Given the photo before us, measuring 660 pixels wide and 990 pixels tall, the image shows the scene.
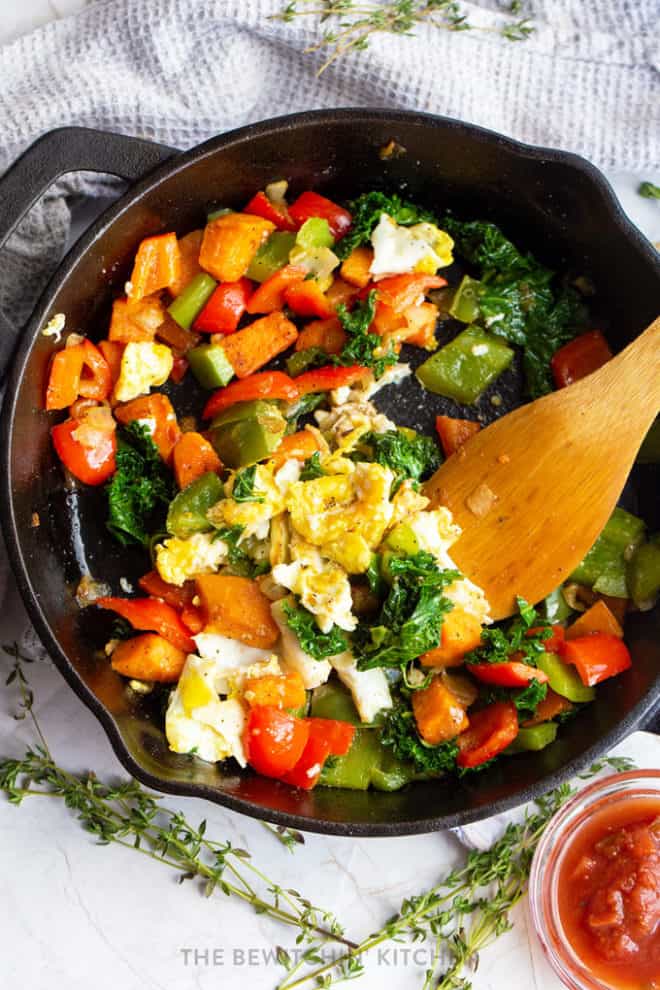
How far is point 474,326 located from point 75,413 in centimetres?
168

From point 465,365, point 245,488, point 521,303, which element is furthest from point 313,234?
point 245,488

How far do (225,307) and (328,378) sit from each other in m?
0.51

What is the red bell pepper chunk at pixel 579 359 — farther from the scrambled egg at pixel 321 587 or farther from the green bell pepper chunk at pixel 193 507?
the green bell pepper chunk at pixel 193 507

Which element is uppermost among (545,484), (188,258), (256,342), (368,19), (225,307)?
(368,19)

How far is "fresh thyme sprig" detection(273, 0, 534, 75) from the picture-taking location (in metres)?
3.91

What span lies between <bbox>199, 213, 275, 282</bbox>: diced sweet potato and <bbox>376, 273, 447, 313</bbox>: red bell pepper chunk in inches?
21.2

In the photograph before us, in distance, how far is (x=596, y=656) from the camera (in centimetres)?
394

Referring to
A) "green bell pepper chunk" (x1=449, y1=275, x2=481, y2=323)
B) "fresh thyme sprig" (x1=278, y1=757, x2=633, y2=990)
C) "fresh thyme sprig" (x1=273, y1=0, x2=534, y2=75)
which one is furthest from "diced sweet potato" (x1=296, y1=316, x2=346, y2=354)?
"fresh thyme sprig" (x1=278, y1=757, x2=633, y2=990)

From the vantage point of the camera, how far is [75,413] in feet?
13.1

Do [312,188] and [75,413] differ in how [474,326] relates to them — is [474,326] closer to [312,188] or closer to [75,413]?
[312,188]

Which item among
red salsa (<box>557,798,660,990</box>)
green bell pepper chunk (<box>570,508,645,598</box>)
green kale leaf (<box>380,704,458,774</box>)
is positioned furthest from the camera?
green bell pepper chunk (<box>570,508,645,598</box>)

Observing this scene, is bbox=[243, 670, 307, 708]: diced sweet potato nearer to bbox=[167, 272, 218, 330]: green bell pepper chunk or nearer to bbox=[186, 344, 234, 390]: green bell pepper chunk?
bbox=[186, 344, 234, 390]: green bell pepper chunk

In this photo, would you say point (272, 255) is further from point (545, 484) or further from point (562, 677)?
point (562, 677)

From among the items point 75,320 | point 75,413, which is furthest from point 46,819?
point 75,320
